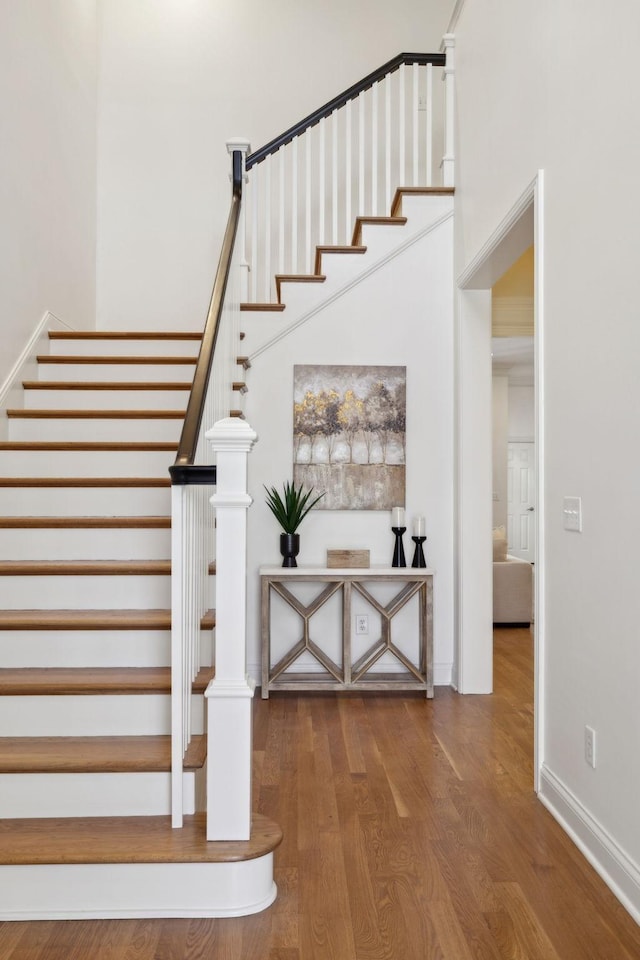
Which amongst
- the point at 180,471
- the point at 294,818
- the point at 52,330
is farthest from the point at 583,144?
the point at 52,330

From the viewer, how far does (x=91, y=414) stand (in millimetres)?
4078

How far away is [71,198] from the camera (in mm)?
5398

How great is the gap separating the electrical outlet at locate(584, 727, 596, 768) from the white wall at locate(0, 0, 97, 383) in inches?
133

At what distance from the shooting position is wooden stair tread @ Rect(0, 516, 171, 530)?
3.25m

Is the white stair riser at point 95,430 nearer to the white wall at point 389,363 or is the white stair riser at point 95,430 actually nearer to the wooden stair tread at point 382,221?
the white wall at point 389,363

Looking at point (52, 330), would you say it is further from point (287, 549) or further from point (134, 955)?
point (134, 955)

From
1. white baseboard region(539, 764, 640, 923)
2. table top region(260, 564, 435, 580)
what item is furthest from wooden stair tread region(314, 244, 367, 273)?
white baseboard region(539, 764, 640, 923)

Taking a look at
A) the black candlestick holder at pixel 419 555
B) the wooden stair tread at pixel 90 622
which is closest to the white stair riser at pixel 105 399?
the black candlestick holder at pixel 419 555

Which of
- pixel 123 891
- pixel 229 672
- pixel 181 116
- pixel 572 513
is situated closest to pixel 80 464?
Result: pixel 229 672

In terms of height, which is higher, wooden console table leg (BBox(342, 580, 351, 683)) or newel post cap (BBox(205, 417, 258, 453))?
newel post cap (BBox(205, 417, 258, 453))

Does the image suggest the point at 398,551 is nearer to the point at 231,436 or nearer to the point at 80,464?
the point at 80,464

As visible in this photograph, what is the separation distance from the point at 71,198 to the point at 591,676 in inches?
187

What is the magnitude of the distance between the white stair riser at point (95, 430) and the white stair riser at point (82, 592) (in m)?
1.19

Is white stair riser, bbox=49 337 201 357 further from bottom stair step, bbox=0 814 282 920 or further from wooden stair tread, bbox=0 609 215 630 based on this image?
bottom stair step, bbox=0 814 282 920
